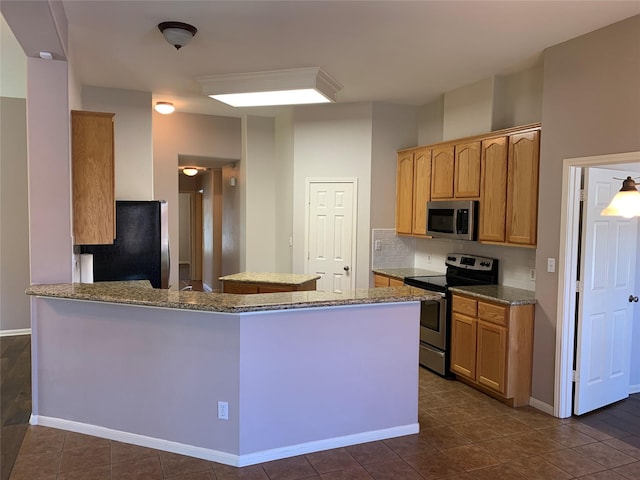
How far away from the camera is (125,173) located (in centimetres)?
517

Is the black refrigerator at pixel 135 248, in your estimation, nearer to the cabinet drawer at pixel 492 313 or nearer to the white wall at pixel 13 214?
the white wall at pixel 13 214

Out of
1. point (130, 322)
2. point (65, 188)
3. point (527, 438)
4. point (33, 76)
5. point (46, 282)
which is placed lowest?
point (527, 438)

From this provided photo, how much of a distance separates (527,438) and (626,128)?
2.23 m

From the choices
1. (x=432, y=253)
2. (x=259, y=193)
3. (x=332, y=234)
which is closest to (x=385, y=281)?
(x=432, y=253)

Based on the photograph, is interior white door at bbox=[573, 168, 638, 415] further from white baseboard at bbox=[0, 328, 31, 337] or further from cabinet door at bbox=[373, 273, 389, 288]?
white baseboard at bbox=[0, 328, 31, 337]

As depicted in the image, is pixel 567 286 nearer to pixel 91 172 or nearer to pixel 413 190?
→ pixel 413 190

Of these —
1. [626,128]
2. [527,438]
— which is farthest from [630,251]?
[527,438]

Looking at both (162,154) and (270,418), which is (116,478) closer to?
(270,418)

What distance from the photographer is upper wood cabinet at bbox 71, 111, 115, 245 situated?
11.2ft

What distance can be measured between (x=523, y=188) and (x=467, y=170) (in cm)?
73

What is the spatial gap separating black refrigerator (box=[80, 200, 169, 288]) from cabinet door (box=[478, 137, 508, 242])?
3.11 metres

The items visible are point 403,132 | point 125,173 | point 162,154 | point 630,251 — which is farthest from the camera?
point 162,154

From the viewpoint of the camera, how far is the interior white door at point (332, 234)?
5641 millimetres

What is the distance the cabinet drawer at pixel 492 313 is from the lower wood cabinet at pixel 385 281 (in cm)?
115
